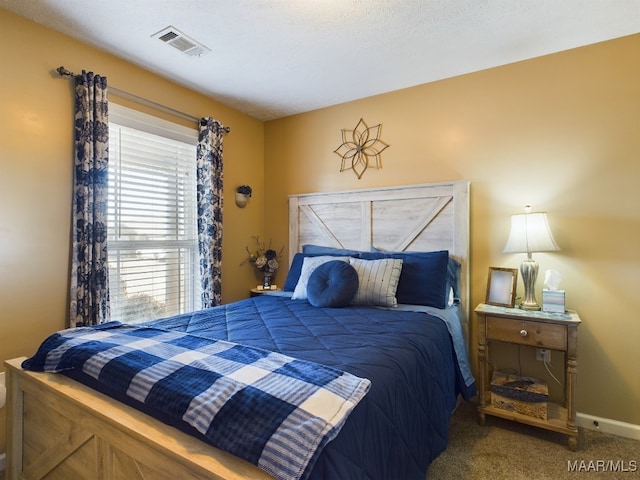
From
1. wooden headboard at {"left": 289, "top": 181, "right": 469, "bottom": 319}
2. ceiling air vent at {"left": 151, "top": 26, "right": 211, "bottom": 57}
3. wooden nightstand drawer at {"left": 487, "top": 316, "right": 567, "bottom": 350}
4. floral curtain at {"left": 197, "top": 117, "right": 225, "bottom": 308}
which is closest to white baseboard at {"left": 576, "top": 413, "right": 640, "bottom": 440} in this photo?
wooden nightstand drawer at {"left": 487, "top": 316, "right": 567, "bottom": 350}

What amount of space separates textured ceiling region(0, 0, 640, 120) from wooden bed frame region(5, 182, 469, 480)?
0.99 meters

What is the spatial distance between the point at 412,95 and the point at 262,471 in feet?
9.60

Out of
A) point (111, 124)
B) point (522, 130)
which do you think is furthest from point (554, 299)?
point (111, 124)

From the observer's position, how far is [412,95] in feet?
9.59

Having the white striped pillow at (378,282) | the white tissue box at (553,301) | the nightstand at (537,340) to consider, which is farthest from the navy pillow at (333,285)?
the white tissue box at (553,301)

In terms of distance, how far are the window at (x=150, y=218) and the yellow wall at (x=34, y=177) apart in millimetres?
313

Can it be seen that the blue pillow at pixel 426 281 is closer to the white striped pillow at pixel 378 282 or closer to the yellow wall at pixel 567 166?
the white striped pillow at pixel 378 282

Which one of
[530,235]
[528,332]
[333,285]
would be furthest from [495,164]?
[333,285]

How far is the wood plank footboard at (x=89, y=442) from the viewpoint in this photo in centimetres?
94

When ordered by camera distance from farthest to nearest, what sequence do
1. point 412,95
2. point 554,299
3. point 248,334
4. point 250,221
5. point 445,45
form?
1. point 250,221
2. point 412,95
3. point 445,45
4. point 554,299
5. point 248,334

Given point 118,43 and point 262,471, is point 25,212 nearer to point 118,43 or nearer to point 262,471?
point 118,43

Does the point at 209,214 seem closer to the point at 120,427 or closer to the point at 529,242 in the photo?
the point at 120,427

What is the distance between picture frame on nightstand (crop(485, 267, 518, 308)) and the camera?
236 cm

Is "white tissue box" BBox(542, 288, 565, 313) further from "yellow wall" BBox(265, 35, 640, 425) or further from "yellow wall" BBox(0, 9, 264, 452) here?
"yellow wall" BBox(0, 9, 264, 452)
